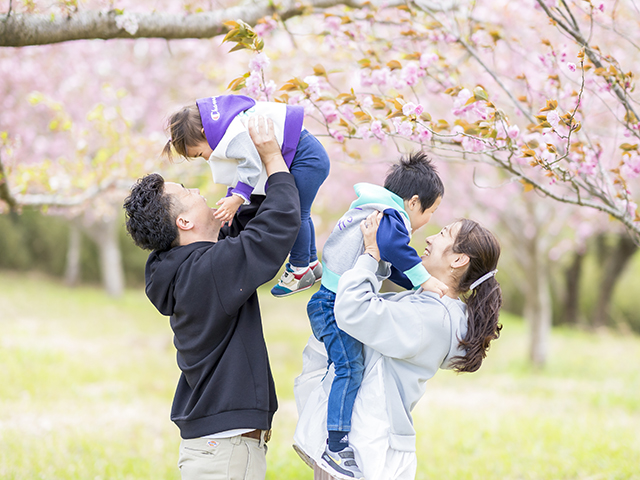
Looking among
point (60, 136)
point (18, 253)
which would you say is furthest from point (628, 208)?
point (18, 253)

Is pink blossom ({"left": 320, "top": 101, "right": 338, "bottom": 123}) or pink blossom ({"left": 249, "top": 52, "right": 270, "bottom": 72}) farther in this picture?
pink blossom ({"left": 320, "top": 101, "right": 338, "bottom": 123})

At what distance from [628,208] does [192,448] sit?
2.50 metres

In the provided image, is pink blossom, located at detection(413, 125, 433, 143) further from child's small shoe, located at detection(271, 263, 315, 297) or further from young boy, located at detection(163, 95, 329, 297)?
child's small shoe, located at detection(271, 263, 315, 297)

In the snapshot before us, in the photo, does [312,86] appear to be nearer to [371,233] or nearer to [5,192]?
[371,233]

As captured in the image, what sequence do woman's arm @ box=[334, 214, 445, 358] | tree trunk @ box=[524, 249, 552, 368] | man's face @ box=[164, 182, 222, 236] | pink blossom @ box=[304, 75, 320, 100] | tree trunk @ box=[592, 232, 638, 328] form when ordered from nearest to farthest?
1. woman's arm @ box=[334, 214, 445, 358]
2. man's face @ box=[164, 182, 222, 236]
3. pink blossom @ box=[304, 75, 320, 100]
4. tree trunk @ box=[524, 249, 552, 368]
5. tree trunk @ box=[592, 232, 638, 328]

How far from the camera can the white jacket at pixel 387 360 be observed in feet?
6.16

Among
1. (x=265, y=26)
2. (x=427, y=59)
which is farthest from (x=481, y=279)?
(x=265, y=26)

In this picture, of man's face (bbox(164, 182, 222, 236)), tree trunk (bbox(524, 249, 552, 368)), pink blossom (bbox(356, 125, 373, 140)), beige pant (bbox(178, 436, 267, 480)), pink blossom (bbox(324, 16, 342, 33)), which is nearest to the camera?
beige pant (bbox(178, 436, 267, 480))

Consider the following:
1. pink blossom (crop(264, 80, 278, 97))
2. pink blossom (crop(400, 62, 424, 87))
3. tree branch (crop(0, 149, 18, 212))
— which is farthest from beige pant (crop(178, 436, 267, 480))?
tree branch (crop(0, 149, 18, 212))

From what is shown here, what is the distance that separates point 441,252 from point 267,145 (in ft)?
2.62

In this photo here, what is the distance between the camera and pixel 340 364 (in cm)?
202

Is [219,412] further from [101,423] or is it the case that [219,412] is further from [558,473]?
[101,423]

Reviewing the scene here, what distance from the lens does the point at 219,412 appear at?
1950 millimetres

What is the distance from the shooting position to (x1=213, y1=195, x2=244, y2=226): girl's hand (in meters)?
1.99
